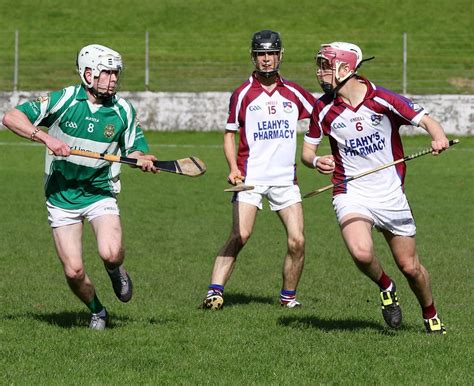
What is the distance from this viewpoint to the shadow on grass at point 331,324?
8.71m

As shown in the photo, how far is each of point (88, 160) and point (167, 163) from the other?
2.03 feet

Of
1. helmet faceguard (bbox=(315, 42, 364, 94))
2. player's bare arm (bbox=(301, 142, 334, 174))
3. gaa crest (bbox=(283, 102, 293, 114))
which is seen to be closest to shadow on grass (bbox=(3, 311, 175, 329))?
player's bare arm (bbox=(301, 142, 334, 174))

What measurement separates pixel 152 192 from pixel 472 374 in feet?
40.8

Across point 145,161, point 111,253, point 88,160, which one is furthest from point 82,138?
point 111,253

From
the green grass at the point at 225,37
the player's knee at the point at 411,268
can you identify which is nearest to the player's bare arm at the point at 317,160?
the player's knee at the point at 411,268

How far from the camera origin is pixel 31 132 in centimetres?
823

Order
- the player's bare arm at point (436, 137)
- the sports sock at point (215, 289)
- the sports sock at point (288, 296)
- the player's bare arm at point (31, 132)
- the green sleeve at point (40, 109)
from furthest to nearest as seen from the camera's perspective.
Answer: the sports sock at point (288, 296) < the sports sock at point (215, 289) < the green sleeve at point (40, 109) < the player's bare arm at point (31, 132) < the player's bare arm at point (436, 137)

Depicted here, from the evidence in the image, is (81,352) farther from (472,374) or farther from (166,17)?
(166,17)

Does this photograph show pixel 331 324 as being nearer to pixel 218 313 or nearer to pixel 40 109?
pixel 218 313

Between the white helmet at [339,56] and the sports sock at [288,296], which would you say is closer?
the white helmet at [339,56]

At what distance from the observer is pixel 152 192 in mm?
19016

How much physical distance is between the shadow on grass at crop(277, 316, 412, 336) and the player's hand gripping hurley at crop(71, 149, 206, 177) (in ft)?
4.73

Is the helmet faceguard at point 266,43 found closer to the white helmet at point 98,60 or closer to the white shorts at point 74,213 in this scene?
the white helmet at point 98,60

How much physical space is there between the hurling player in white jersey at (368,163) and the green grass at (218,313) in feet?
1.56
